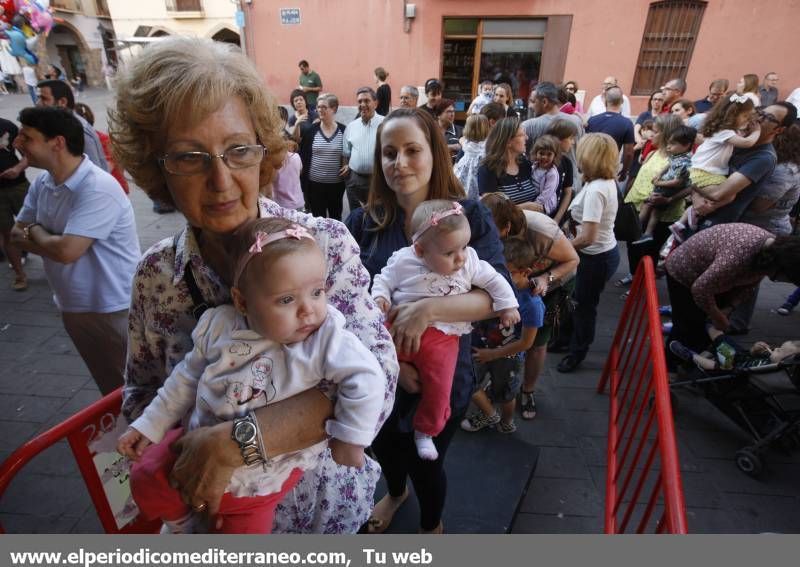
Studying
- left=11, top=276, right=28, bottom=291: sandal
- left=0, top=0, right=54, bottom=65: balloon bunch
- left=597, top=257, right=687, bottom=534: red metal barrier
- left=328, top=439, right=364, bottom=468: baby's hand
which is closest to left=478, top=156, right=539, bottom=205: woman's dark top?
left=597, top=257, right=687, bottom=534: red metal barrier

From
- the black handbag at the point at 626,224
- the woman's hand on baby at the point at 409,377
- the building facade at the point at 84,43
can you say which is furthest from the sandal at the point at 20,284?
the building facade at the point at 84,43

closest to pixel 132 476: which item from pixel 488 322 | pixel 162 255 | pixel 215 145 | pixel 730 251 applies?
pixel 162 255

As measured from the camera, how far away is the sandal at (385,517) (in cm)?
239

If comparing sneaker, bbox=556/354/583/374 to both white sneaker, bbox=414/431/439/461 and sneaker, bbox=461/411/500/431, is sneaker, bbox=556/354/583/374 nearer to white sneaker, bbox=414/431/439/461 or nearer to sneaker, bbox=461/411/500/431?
sneaker, bbox=461/411/500/431

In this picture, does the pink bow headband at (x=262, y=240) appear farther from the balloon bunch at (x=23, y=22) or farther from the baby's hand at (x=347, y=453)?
the balloon bunch at (x=23, y=22)

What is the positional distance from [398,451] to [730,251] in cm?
285

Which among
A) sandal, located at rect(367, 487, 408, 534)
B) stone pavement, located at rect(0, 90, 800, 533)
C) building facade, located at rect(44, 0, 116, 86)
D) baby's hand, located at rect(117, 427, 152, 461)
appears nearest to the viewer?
baby's hand, located at rect(117, 427, 152, 461)

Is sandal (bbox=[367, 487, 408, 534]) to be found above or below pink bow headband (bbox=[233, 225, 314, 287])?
below

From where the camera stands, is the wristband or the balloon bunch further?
the balloon bunch

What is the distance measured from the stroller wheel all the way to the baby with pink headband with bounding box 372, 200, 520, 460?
98.0 inches

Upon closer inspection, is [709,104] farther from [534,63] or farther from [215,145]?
[215,145]

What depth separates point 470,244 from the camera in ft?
6.50

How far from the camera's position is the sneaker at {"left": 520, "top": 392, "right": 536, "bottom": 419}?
3.59 m

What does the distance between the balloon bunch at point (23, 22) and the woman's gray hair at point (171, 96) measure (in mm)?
6794
